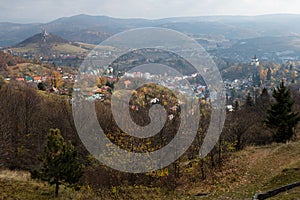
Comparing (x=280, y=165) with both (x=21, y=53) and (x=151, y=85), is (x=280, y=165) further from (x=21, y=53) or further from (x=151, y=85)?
(x=21, y=53)

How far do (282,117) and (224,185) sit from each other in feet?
26.9

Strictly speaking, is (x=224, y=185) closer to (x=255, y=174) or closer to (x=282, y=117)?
(x=255, y=174)

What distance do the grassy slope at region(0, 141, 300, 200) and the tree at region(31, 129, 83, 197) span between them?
2.33 ft

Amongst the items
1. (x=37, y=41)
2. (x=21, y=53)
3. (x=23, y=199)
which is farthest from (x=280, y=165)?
(x=37, y=41)

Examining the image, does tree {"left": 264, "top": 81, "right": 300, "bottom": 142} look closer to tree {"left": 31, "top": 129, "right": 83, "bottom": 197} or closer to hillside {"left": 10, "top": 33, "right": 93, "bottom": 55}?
tree {"left": 31, "top": 129, "right": 83, "bottom": 197}

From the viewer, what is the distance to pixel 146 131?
9531 millimetres

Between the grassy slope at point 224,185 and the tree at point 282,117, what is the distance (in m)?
3.60

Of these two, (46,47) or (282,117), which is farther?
(46,47)

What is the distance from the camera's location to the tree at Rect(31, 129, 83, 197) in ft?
31.3

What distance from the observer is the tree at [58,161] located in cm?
953

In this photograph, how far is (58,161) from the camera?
31.8 feet

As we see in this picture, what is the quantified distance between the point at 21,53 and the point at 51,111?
117753 millimetres

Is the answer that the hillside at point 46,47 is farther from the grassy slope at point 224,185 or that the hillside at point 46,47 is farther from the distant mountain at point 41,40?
the grassy slope at point 224,185

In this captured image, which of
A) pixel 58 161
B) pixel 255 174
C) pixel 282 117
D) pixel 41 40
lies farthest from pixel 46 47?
pixel 255 174
